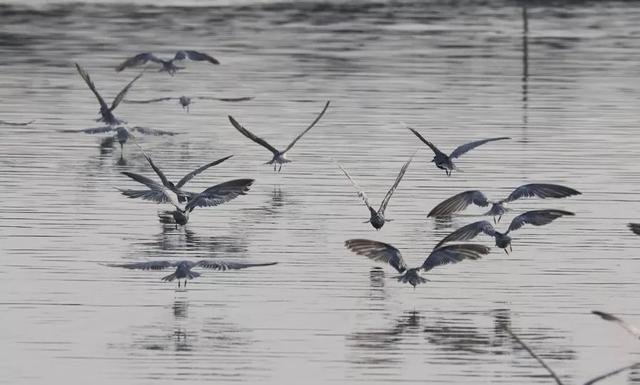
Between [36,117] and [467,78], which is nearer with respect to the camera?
[36,117]

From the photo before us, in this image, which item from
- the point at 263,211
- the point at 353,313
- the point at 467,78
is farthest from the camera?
the point at 467,78

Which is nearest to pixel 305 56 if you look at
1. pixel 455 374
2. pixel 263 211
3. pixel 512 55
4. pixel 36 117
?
pixel 512 55

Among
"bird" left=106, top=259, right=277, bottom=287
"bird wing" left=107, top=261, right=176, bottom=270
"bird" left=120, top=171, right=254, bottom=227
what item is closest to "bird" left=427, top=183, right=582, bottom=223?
"bird" left=120, top=171, right=254, bottom=227

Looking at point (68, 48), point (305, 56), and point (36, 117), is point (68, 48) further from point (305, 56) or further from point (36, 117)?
point (36, 117)

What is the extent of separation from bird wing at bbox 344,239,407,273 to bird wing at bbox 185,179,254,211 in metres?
4.03

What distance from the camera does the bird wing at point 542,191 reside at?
69.6 feet

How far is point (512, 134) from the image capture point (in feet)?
105

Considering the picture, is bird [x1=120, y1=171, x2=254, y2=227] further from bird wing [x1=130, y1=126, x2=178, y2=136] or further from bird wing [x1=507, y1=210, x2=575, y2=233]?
bird wing [x1=130, y1=126, x2=178, y2=136]

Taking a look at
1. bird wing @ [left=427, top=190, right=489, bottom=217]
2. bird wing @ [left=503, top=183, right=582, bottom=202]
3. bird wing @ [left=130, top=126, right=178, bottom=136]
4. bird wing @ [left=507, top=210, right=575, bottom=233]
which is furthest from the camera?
bird wing @ [left=130, top=126, right=178, bottom=136]

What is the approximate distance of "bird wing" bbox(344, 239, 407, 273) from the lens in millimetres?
18219

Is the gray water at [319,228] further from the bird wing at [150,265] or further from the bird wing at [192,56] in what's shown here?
the bird wing at [192,56]

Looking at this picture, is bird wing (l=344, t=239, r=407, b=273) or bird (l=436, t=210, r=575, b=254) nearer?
bird wing (l=344, t=239, r=407, b=273)

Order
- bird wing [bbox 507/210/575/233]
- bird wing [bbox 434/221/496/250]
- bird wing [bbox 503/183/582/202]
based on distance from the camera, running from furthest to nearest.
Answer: bird wing [bbox 503/183/582/202], bird wing [bbox 507/210/575/233], bird wing [bbox 434/221/496/250]

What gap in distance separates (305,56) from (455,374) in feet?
112
